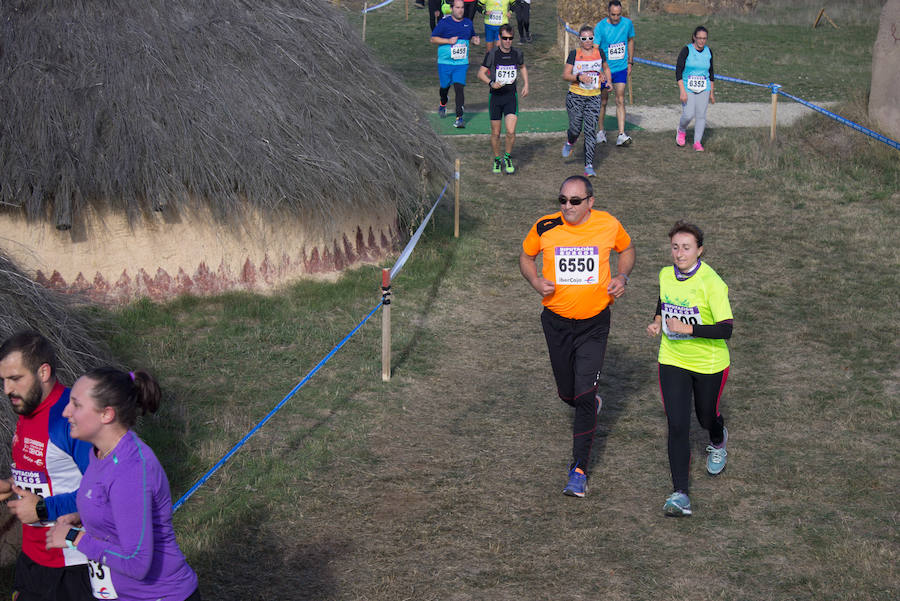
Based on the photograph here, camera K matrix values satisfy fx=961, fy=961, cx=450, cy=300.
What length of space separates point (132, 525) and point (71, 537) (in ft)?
1.06

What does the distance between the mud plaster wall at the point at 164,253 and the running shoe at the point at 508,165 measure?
435 centimetres

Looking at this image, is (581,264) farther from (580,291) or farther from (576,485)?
(576,485)

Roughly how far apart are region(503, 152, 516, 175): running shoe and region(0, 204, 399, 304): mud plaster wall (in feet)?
14.3

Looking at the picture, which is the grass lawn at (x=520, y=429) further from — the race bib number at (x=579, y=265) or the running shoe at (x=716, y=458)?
the race bib number at (x=579, y=265)

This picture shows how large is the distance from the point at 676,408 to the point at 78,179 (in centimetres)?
566

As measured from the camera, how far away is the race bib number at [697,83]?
13.7 meters

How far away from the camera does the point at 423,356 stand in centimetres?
853

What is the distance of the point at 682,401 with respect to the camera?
576cm

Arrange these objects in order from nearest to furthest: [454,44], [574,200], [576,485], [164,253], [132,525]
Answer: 1. [132,525]
2. [574,200]
3. [576,485]
4. [164,253]
5. [454,44]

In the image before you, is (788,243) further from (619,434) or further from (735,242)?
(619,434)

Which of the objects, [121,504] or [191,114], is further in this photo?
[191,114]

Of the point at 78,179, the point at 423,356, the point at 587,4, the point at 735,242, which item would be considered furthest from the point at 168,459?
the point at 587,4

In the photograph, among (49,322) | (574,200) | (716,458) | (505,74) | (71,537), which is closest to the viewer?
(71,537)

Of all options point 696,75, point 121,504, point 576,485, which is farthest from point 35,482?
point 696,75
